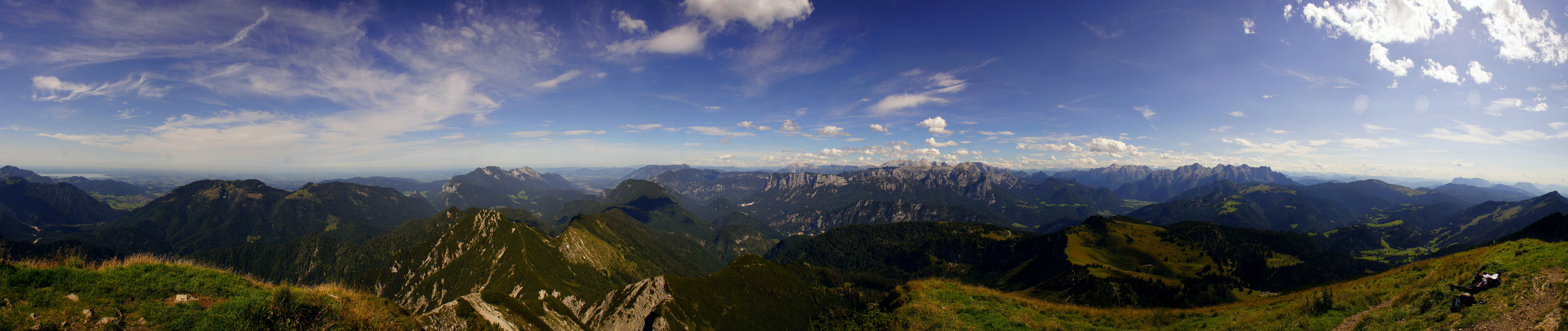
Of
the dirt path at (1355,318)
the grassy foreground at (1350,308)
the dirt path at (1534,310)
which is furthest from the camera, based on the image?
the dirt path at (1355,318)

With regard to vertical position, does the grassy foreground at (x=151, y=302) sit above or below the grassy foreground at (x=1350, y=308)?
above

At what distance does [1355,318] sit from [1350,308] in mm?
1154

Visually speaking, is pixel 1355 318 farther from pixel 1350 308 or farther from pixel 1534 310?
pixel 1534 310

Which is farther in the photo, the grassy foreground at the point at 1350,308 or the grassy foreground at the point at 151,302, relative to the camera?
the grassy foreground at the point at 1350,308

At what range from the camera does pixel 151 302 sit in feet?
51.3

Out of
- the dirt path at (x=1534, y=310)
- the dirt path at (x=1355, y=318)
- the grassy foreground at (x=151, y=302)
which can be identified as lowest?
the dirt path at (x=1355, y=318)

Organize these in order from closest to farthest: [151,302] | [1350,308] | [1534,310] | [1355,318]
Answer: [151,302] < [1534,310] < [1355,318] < [1350,308]

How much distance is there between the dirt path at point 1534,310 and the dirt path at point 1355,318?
315 cm

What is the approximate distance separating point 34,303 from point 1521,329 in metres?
53.3

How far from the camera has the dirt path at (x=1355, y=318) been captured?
20938 millimetres

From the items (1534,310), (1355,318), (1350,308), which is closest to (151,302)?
(1355,318)

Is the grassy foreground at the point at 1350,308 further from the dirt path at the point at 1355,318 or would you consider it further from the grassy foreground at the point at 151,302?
the grassy foreground at the point at 151,302

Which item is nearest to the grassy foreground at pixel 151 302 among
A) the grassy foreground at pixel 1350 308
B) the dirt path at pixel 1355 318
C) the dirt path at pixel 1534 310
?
the grassy foreground at pixel 1350 308

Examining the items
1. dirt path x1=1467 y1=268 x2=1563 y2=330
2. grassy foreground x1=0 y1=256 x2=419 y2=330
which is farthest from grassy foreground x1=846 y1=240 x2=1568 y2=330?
grassy foreground x1=0 y1=256 x2=419 y2=330
